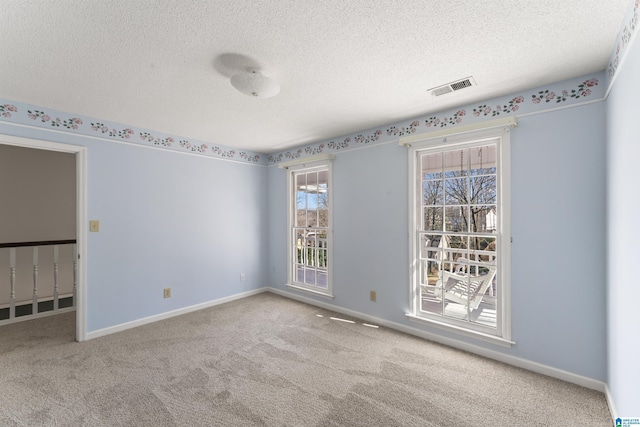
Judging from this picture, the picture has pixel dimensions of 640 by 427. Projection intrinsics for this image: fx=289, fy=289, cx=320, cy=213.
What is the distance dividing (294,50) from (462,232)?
89.9 inches

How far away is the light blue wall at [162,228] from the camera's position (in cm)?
320

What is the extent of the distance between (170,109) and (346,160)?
210 centimetres

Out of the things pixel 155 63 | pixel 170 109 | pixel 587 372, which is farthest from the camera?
pixel 170 109

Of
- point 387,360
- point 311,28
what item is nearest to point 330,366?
point 387,360

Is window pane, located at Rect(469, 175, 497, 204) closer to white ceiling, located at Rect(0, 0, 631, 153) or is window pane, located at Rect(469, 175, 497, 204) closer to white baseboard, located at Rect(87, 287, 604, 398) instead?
white ceiling, located at Rect(0, 0, 631, 153)

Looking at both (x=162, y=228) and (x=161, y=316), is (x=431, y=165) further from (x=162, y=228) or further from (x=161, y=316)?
(x=161, y=316)

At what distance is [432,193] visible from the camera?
3178 mm

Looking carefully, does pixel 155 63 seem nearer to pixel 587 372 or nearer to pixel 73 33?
pixel 73 33

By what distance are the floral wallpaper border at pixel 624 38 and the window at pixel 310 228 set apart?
281 centimetres

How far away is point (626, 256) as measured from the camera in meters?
1.64

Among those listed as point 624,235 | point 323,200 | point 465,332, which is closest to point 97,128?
point 323,200

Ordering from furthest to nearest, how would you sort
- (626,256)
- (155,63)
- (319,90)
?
(319,90) < (155,63) < (626,256)

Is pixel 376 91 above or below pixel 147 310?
above

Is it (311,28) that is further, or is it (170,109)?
(170,109)
